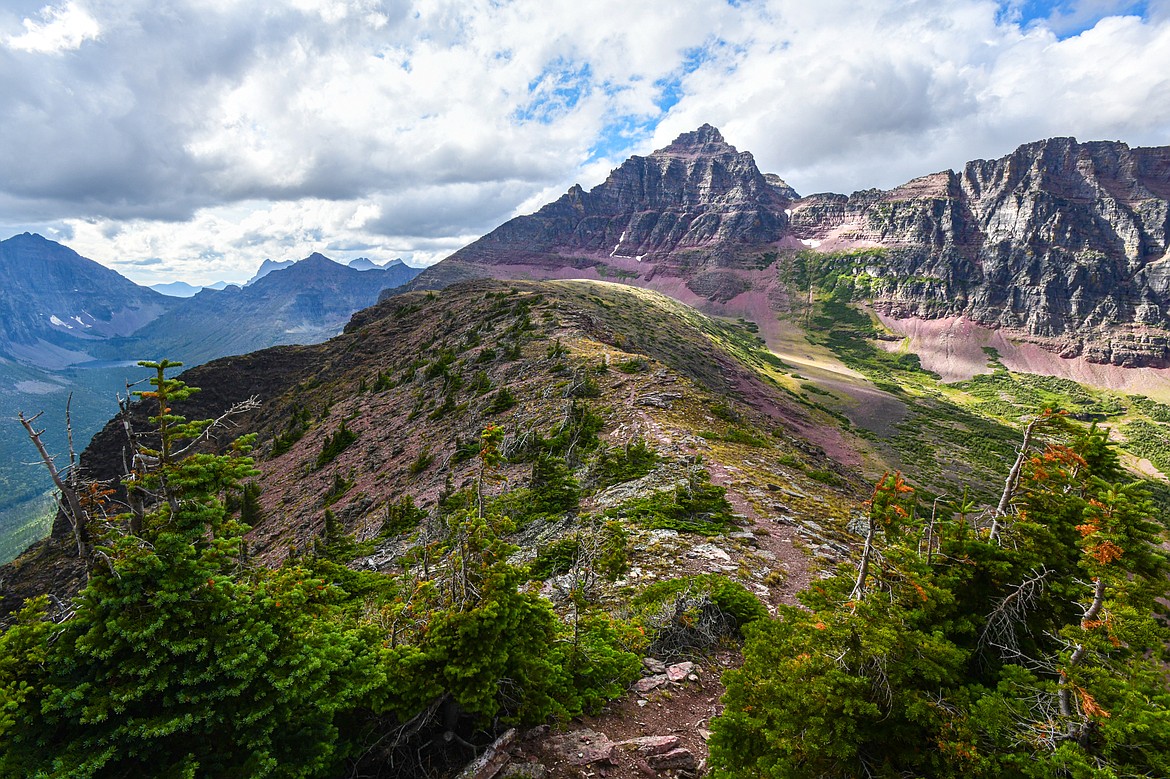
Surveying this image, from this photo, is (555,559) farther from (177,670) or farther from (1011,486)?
(1011,486)

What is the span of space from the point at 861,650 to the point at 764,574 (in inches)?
334

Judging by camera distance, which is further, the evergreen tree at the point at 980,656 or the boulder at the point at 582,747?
the boulder at the point at 582,747

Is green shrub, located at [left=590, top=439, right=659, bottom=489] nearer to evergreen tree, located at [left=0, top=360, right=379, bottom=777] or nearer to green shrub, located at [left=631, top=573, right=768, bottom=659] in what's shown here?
green shrub, located at [left=631, top=573, right=768, bottom=659]

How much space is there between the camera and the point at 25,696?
5102 mm

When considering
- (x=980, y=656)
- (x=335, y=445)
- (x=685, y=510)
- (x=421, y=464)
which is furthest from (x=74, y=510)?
(x=335, y=445)

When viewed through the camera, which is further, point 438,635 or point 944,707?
point 438,635

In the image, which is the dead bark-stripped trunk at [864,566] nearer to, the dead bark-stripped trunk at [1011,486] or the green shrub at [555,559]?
the dead bark-stripped trunk at [1011,486]

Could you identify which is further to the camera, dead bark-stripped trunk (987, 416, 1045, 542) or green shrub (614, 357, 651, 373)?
green shrub (614, 357, 651, 373)

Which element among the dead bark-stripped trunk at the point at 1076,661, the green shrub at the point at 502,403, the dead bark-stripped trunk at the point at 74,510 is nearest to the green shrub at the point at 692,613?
the dead bark-stripped trunk at the point at 1076,661

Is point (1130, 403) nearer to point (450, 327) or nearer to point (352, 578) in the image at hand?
point (450, 327)

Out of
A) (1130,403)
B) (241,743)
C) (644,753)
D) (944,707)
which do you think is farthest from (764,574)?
(1130,403)

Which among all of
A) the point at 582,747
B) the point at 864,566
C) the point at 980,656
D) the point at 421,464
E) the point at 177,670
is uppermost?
the point at 177,670

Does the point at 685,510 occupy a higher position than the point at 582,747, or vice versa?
the point at 582,747

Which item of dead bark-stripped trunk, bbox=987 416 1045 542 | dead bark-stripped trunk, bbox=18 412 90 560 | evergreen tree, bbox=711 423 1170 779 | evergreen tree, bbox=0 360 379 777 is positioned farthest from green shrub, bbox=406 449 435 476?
dead bark-stripped trunk, bbox=987 416 1045 542
